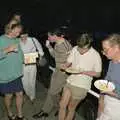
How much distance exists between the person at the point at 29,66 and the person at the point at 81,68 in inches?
58.7

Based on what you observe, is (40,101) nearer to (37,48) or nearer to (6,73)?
(37,48)

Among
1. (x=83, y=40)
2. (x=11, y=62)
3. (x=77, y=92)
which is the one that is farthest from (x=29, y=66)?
(x=83, y=40)

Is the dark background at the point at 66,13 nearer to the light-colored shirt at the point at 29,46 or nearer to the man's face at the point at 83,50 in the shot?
the light-colored shirt at the point at 29,46

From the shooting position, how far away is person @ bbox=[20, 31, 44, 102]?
27.5ft

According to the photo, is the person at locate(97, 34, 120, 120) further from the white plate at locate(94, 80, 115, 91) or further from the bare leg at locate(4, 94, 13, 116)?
the bare leg at locate(4, 94, 13, 116)

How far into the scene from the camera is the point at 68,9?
1212 inches

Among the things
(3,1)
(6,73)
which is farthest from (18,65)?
(3,1)

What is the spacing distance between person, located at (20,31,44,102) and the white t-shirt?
156cm

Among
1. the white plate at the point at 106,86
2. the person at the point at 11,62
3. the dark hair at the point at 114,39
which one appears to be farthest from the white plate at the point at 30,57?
the dark hair at the point at 114,39

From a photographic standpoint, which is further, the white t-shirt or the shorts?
the shorts

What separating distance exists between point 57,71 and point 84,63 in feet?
2.96

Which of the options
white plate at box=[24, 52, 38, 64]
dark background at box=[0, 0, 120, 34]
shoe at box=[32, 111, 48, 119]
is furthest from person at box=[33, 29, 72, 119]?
dark background at box=[0, 0, 120, 34]

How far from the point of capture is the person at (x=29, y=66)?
27.5 ft

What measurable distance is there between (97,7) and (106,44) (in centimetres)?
2613
